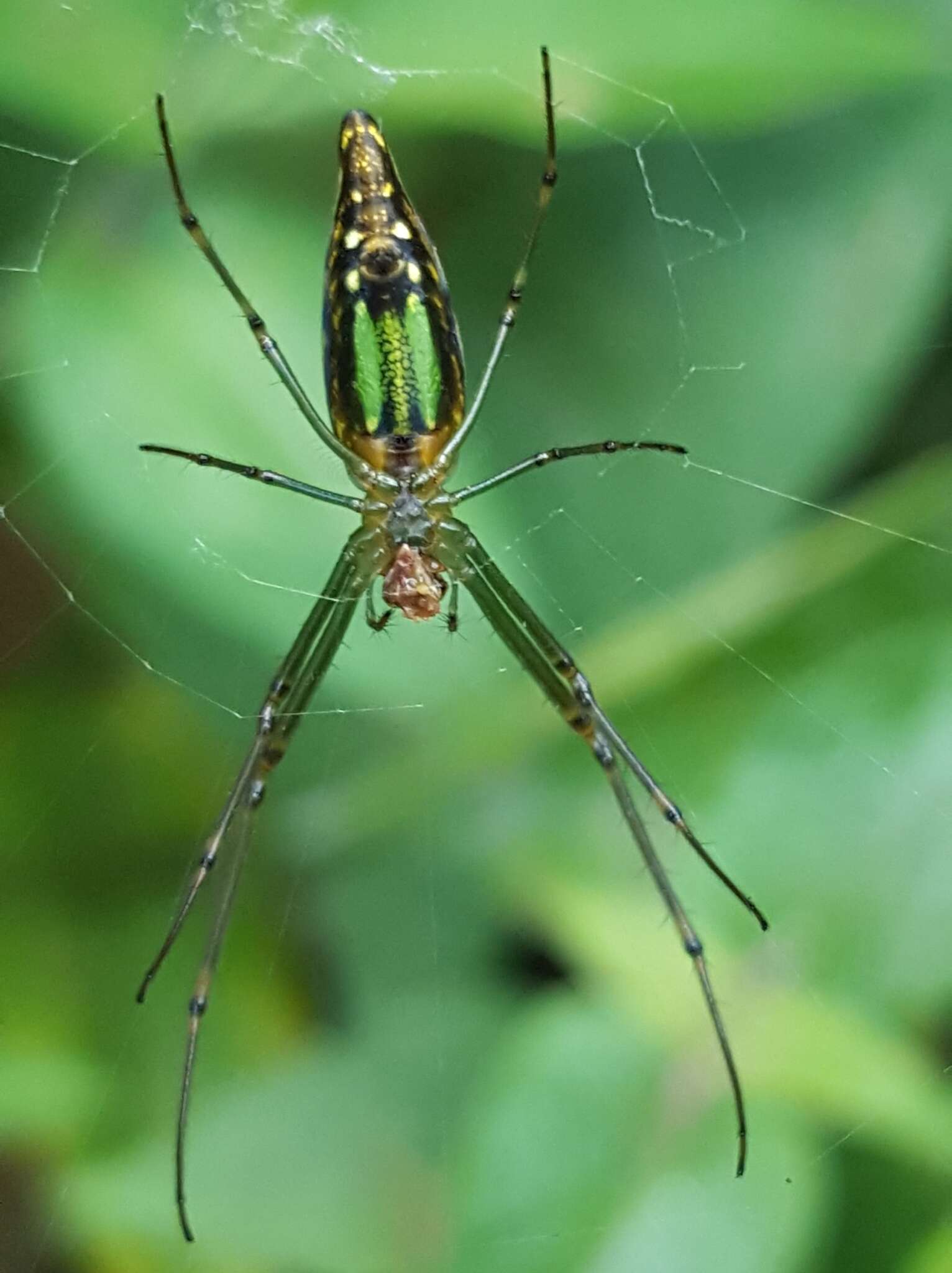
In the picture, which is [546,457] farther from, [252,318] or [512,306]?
[252,318]

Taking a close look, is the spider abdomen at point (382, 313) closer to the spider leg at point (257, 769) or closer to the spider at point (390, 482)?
the spider at point (390, 482)

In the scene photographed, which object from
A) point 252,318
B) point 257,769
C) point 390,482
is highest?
point 252,318

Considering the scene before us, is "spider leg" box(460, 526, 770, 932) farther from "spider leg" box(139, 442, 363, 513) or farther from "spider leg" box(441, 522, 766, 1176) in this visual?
"spider leg" box(139, 442, 363, 513)

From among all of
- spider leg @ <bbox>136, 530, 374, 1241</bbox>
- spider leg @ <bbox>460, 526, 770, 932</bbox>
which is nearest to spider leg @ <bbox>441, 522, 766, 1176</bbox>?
spider leg @ <bbox>460, 526, 770, 932</bbox>

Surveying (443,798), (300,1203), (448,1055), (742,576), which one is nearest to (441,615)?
(443,798)

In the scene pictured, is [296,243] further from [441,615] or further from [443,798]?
[443,798]

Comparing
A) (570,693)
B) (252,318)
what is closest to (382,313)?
(252,318)
